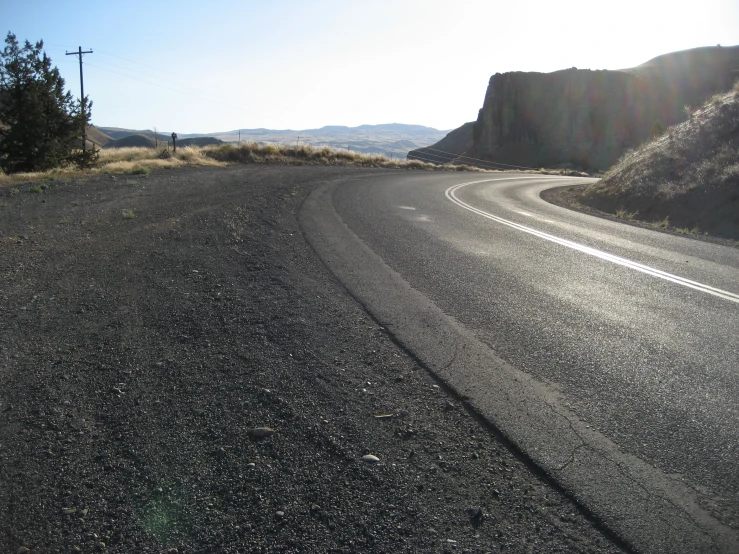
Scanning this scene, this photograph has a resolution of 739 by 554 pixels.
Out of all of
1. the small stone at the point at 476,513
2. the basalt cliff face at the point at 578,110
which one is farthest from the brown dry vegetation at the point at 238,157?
the basalt cliff face at the point at 578,110

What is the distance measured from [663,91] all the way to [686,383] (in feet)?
325

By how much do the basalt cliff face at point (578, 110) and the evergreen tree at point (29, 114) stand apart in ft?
223

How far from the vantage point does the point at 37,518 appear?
2635 mm

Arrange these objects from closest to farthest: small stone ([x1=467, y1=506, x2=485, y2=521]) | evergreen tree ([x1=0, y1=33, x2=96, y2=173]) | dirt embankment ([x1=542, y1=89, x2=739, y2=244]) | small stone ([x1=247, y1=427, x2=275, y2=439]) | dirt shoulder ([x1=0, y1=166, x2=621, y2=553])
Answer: dirt shoulder ([x1=0, y1=166, x2=621, y2=553]) < small stone ([x1=467, y1=506, x2=485, y2=521]) < small stone ([x1=247, y1=427, x2=275, y2=439]) < dirt embankment ([x1=542, y1=89, x2=739, y2=244]) < evergreen tree ([x1=0, y1=33, x2=96, y2=173])

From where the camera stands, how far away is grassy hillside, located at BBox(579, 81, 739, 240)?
1394 cm

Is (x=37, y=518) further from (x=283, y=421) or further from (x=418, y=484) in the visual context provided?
(x=418, y=484)

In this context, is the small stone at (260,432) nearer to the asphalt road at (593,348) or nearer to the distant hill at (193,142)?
the asphalt road at (593,348)

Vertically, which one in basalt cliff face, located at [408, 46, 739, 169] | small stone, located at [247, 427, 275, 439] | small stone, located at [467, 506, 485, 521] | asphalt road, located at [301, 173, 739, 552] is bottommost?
small stone, located at [467, 506, 485, 521]

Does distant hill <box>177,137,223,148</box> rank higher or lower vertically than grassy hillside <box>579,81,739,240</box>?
higher

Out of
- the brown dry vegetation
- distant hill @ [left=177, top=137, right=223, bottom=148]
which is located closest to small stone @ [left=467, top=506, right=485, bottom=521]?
the brown dry vegetation

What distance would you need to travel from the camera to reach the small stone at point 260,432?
11.0ft

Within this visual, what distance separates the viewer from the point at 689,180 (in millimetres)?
15602

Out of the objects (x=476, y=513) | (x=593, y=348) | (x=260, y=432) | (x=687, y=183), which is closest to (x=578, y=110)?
(x=687, y=183)

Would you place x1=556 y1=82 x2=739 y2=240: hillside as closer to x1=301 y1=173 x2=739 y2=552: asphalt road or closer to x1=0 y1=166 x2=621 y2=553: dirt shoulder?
x1=301 y1=173 x2=739 y2=552: asphalt road
